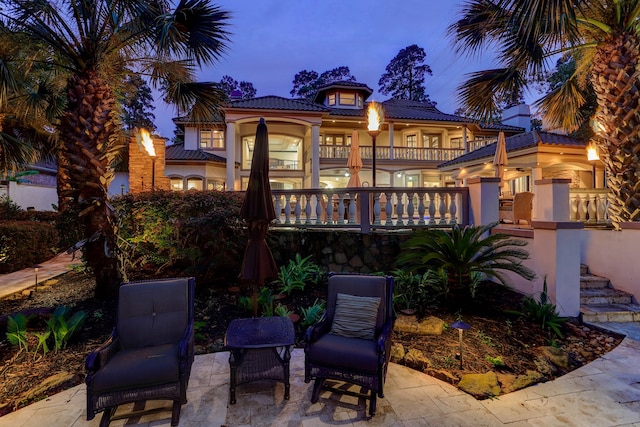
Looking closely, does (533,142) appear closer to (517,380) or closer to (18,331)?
(517,380)

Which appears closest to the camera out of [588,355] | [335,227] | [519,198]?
[588,355]

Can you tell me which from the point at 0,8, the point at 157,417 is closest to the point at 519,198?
the point at 157,417

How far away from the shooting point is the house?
15766 millimetres

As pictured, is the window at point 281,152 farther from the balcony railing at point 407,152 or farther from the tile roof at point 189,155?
the balcony railing at point 407,152

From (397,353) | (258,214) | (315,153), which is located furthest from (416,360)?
(315,153)

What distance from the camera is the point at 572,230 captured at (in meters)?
4.99

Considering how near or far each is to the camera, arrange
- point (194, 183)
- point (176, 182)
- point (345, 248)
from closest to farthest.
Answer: point (345, 248)
point (176, 182)
point (194, 183)

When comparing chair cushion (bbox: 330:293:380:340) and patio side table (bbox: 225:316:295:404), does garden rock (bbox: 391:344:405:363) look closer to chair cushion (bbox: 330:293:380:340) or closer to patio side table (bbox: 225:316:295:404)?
chair cushion (bbox: 330:293:380:340)

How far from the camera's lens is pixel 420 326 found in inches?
174

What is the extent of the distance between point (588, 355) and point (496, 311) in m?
1.22

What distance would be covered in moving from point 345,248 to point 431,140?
53.4 ft

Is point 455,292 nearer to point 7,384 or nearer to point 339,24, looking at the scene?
point 7,384

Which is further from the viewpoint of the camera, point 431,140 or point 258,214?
point 431,140

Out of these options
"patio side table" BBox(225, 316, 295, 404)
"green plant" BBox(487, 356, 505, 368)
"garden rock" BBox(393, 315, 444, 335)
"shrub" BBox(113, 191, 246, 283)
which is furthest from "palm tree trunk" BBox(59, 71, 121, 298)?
"green plant" BBox(487, 356, 505, 368)
